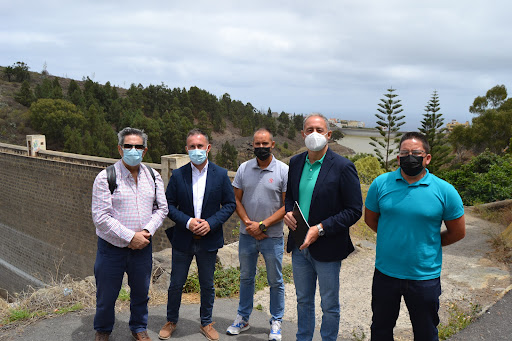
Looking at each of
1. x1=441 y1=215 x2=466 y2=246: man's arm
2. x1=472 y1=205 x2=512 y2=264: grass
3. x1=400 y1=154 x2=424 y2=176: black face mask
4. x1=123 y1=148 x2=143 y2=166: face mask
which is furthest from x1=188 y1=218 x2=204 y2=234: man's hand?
x1=472 y1=205 x2=512 y2=264: grass

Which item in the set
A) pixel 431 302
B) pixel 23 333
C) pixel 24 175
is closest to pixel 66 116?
pixel 24 175

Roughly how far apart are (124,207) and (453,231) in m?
2.16

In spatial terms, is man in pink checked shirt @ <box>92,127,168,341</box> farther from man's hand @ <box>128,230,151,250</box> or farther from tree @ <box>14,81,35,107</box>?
tree @ <box>14,81,35,107</box>

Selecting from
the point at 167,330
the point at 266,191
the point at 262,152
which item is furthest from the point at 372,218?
the point at 167,330

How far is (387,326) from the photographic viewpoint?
247cm

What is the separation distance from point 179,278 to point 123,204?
2.45 ft

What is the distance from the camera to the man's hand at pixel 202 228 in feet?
9.64

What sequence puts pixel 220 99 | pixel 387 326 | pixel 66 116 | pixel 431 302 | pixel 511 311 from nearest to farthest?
pixel 431 302
pixel 387 326
pixel 511 311
pixel 66 116
pixel 220 99

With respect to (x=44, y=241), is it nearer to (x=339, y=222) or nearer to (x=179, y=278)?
(x=179, y=278)

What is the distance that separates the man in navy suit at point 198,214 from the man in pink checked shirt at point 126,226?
0.17m

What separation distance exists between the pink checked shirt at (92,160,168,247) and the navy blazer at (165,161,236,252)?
0.14 meters

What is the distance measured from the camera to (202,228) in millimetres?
2941

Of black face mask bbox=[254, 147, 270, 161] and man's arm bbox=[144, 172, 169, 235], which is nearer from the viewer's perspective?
man's arm bbox=[144, 172, 169, 235]

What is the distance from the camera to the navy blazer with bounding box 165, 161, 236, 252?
3.02 meters
